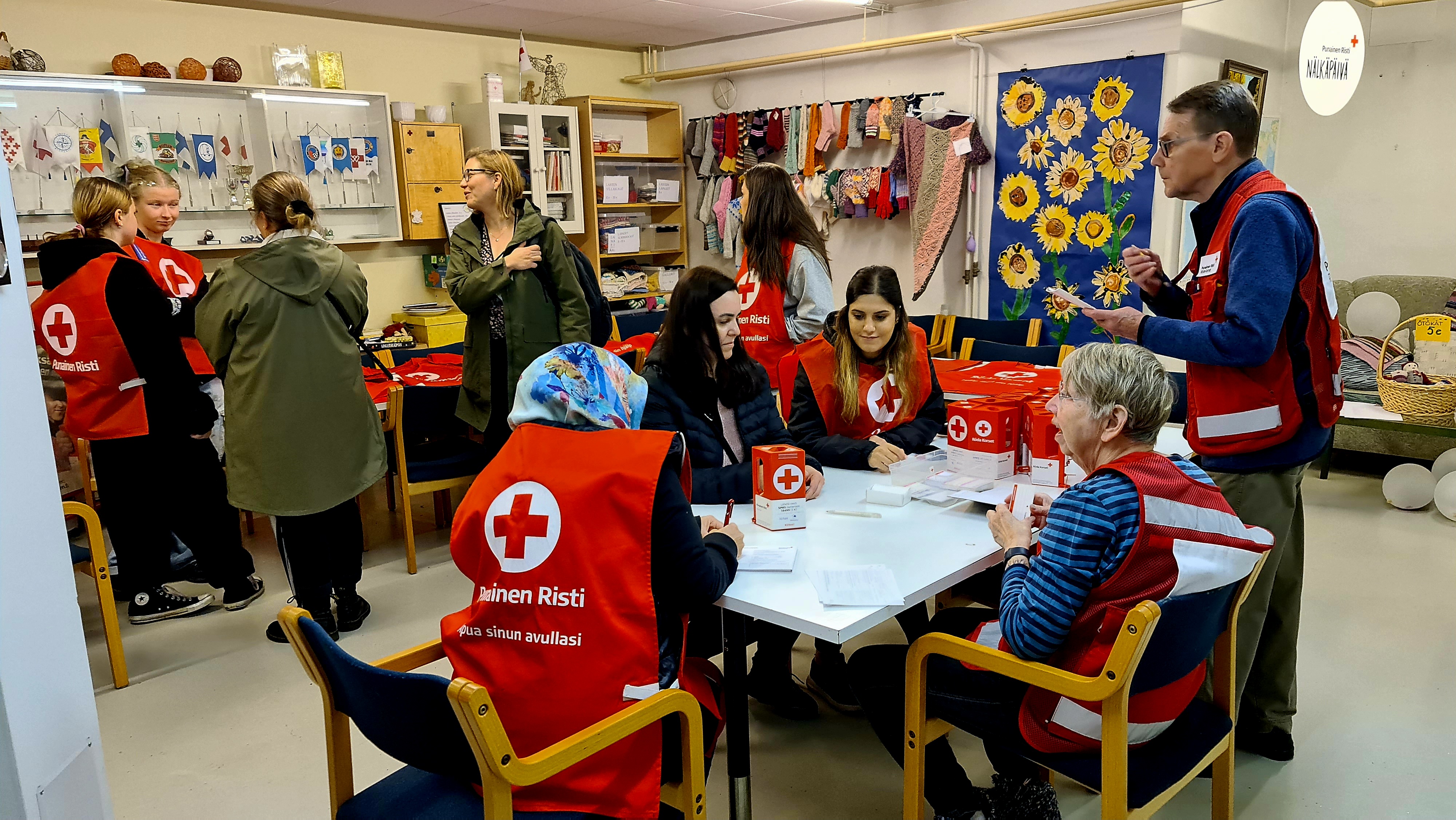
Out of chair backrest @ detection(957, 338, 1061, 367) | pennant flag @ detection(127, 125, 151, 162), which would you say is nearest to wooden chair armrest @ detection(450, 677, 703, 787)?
chair backrest @ detection(957, 338, 1061, 367)

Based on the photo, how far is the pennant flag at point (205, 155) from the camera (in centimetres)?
536

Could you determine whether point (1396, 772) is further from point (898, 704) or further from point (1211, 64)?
point (1211, 64)

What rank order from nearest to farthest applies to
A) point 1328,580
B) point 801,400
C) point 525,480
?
point 525,480 → point 801,400 → point 1328,580

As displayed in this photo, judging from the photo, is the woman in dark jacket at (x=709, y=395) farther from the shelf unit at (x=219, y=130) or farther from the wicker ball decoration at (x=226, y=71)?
the wicker ball decoration at (x=226, y=71)

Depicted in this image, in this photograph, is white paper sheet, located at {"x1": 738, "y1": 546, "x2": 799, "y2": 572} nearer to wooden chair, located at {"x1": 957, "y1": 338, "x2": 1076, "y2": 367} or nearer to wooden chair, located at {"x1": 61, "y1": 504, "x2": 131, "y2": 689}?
wooden chair, located at {"x1": 61, "y1": 504, "x2": 131, "y2": 689}

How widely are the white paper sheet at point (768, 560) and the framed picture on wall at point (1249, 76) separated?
478cm

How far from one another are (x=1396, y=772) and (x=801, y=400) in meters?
1.87

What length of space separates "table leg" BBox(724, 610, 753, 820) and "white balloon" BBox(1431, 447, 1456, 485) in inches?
165

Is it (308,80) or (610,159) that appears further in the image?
(610,159)

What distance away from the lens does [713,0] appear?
5906mm

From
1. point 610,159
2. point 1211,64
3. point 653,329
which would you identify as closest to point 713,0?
point 610,159

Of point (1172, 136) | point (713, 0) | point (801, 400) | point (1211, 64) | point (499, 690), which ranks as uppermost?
point (713, 0)

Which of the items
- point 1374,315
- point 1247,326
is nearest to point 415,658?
point 1247,326

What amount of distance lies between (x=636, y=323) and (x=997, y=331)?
2.60 metres
